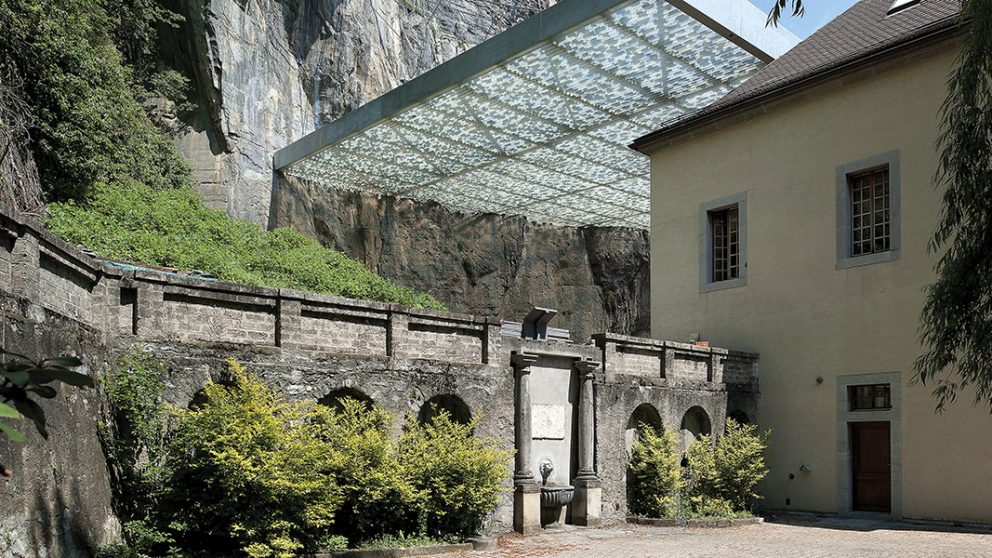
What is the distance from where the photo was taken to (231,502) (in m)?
9.92

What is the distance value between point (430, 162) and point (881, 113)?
1594 centimetres

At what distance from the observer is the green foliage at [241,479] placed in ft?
32.4

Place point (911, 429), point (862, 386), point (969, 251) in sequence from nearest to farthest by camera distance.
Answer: point (969, 251) < point (911, 429) < point (862, 386)

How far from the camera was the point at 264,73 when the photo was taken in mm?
28031

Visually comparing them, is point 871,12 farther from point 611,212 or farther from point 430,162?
point 611,212

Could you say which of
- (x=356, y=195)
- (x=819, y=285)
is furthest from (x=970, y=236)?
(x=356, y=195)

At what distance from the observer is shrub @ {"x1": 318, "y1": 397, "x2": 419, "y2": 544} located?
11.3m

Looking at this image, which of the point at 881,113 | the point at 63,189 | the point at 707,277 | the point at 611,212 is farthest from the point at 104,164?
the point at 611,212

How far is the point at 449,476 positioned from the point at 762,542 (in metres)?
4.84

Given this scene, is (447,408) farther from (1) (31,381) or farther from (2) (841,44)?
(2) (841,44)

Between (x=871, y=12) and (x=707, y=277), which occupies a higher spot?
(x=871, y=12)

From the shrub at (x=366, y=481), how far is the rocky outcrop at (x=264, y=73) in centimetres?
1582

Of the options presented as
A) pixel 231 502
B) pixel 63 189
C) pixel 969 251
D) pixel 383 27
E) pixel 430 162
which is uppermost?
pixel 383 27

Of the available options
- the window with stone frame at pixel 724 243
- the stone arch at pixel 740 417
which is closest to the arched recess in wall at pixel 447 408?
the stone arch at pixel 740 417
